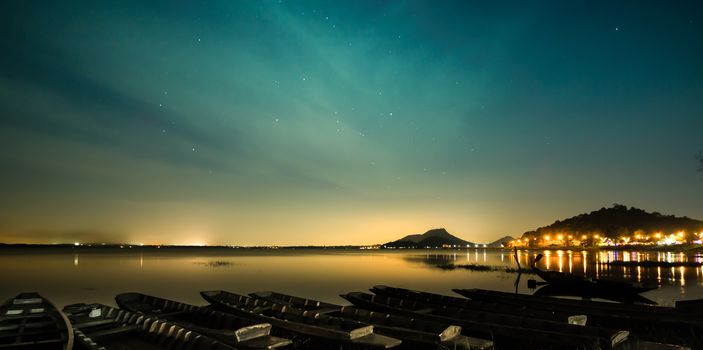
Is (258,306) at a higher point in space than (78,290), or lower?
higher

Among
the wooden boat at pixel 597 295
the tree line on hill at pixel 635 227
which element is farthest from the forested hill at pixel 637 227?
the wooden boat at pixel 597 295

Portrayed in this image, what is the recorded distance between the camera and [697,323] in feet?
39.5

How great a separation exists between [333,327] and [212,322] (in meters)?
3.93

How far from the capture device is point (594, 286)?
26.9m

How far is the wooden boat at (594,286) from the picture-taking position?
24.8 metres

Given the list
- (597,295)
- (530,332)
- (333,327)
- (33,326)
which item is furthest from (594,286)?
(33,326)

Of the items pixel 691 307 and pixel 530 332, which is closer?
pixel 530 332

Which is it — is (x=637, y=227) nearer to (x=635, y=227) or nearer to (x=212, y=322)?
(x=635, y=227)

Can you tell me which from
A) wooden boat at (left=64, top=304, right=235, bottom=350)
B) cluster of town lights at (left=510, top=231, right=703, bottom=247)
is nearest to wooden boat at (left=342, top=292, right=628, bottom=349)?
wooden boat at (left=64, top=304, right=235, bottom=350)

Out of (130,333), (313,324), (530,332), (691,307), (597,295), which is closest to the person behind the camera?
(530,332)

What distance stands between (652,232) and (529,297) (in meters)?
187

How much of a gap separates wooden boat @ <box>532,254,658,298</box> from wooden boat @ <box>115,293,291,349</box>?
24241mm

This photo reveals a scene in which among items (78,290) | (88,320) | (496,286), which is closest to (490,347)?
(88,320)

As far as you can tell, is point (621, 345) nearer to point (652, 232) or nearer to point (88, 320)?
point (88, 320)
